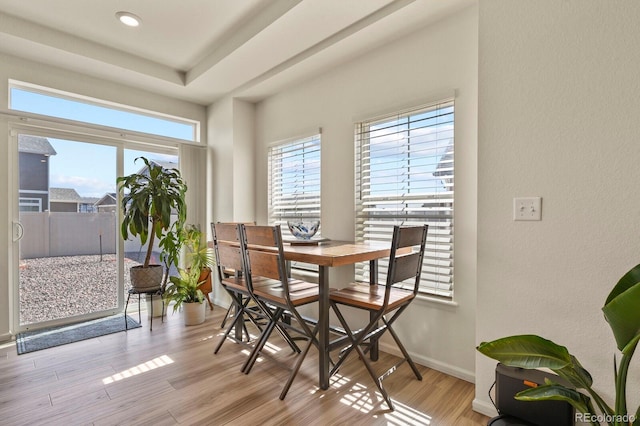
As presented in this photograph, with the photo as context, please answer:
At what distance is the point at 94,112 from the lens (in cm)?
340

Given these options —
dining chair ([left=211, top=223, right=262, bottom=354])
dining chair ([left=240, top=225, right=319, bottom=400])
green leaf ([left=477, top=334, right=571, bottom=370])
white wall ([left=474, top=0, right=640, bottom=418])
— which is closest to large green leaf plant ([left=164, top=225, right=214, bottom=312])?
dining chair ([left=211, top=223, right=262, bottom=354])

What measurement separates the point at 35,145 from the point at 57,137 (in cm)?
19

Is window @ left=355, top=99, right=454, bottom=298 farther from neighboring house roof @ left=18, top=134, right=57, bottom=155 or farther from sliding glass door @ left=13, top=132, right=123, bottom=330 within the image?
neighboring house roof @ left=18, top=134, right=57, bottom=155

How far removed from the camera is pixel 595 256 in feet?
4.70

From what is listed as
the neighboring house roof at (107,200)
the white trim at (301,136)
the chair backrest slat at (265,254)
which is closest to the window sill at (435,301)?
the chair backrest slat at (265,254)

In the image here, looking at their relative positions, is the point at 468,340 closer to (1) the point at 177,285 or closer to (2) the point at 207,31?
(1) the point at 177,285

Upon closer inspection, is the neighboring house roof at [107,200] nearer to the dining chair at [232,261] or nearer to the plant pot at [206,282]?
the plant pot at [206,282]

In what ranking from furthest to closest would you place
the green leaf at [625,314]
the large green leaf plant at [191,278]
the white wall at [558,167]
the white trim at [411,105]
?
the large green leaf plant at [191,278], the white trim at [411,105], the white wall at [558,167], the green leaf at [625,314]

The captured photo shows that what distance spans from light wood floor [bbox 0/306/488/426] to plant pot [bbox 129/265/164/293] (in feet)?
2.14

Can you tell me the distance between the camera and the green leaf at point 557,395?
43.8 inches

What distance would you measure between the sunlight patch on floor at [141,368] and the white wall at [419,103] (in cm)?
154

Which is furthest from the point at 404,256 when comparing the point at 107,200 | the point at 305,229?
the point at 107,200

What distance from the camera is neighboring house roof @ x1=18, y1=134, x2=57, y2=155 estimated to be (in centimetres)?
298

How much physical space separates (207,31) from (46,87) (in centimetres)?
168
